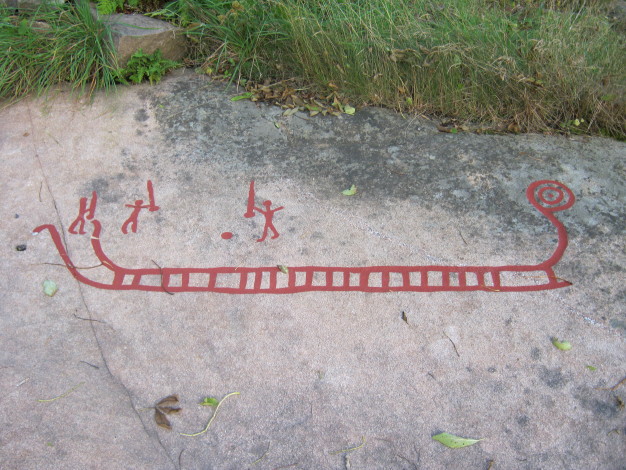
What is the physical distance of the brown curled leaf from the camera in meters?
2.04

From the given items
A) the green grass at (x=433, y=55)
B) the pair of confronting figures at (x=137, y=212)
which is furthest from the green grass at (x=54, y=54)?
the pair of confronting figures at (x=137, y=212)

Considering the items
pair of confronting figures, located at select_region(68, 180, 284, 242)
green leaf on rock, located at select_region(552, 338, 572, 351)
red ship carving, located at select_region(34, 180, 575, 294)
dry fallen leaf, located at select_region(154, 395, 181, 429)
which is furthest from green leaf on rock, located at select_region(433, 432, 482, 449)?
pair of confronting figures, located at select_region(68, 180, 284, 242)

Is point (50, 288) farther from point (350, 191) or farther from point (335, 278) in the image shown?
point (350, 191)

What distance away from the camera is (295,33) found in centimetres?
328

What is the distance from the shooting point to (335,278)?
8.08 ft

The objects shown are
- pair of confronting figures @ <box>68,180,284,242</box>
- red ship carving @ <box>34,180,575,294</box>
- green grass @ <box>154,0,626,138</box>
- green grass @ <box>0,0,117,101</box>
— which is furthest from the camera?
green grass @ <box>0,0,117,101</box>

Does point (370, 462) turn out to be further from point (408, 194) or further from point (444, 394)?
point (408, 194)

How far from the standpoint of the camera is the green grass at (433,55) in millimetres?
3102

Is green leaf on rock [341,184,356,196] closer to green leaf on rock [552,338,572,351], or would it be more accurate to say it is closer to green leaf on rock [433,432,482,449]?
green leaf on rock [552,338,572,351]

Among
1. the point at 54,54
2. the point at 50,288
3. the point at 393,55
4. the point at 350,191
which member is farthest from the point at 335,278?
the point at 54,54

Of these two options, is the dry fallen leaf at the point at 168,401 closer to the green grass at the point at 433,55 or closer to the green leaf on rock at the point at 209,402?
the green leaf on rock at the point at 209,402

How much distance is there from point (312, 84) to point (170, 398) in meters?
2.05

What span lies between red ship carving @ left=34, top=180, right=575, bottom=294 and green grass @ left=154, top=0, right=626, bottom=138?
0.97 meters

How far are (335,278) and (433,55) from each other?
1505mm
